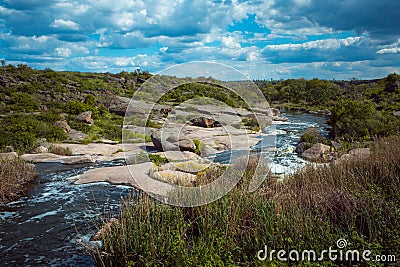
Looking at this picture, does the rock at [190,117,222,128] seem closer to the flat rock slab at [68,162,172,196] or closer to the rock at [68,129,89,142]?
the rock at [68,129,89,142]

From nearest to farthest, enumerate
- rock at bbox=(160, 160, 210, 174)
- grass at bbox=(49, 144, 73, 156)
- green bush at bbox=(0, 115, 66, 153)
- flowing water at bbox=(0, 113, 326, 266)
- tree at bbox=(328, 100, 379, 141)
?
flowing water at bbox=(0, 113, 326, 266)
rock at bbox=(160, 160, 210, 174)
grass at bbox=(49, 144, 73, 156)
green bush at bbox=(0, 115, 66, 153)
tree at bbox=(328, 100, 379, 141)

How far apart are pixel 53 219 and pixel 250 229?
14.5 feet

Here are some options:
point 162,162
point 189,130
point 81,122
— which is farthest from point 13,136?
point 189,130

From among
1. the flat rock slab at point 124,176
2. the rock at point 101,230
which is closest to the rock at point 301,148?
the flat rock slab at point 124,176

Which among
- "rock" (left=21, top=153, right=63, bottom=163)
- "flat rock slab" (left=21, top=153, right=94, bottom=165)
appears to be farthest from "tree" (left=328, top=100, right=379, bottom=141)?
"rock" (left=21, top=153, right=63, bottom=163)

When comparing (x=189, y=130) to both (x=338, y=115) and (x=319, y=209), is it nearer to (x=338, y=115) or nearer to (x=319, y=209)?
(x=338, y=115)

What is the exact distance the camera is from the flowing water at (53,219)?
5684 millimetres

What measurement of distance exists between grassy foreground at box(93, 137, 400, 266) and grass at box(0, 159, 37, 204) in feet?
14.9

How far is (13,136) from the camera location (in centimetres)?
1571

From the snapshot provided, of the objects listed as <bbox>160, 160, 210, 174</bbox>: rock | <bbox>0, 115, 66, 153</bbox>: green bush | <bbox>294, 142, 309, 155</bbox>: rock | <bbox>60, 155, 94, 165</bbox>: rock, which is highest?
<bbox>0, 115, 66, 153</bbox>: green bush

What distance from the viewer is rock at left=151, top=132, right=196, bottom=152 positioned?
53.0ft

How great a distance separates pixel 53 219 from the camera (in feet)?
24.3

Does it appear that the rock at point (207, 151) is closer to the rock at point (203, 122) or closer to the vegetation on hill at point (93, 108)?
the vegetation on hill at point (93, 108)


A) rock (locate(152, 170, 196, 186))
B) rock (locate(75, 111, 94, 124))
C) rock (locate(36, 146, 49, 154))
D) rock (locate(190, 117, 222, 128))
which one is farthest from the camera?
rock (locate(190, 117, 222, 128))
